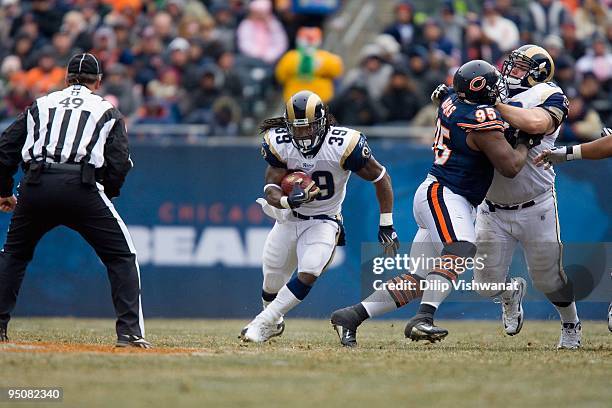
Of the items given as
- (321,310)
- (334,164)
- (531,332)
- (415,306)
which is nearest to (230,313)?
(321,310)

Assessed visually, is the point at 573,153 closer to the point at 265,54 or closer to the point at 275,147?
the point at 275,147

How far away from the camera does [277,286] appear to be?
9.55m

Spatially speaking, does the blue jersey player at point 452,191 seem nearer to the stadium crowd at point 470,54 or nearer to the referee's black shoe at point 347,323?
the referee's black shoe at point 347,323

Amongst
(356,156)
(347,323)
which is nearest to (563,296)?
(347,323)

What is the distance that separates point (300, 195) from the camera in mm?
8883

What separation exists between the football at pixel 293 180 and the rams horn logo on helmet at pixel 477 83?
1.49m

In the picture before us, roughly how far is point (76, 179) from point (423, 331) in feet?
9.21

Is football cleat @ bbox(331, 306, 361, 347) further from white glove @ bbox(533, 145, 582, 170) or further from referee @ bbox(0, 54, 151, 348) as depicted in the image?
white glove @ bbox(533, 145, 582, 170)

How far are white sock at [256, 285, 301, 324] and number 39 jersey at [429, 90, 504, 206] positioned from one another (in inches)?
59.5

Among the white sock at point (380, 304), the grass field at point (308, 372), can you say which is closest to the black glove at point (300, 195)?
the white sock at point (380, 304)

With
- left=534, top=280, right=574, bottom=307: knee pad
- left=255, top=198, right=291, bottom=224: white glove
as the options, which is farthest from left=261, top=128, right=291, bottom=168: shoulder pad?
left=534, top=280, right=574, bottom=307: knee pad

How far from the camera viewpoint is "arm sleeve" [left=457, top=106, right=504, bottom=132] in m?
8.62

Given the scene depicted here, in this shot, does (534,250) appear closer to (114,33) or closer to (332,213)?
(332,213)

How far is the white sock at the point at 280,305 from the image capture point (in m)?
8.95
